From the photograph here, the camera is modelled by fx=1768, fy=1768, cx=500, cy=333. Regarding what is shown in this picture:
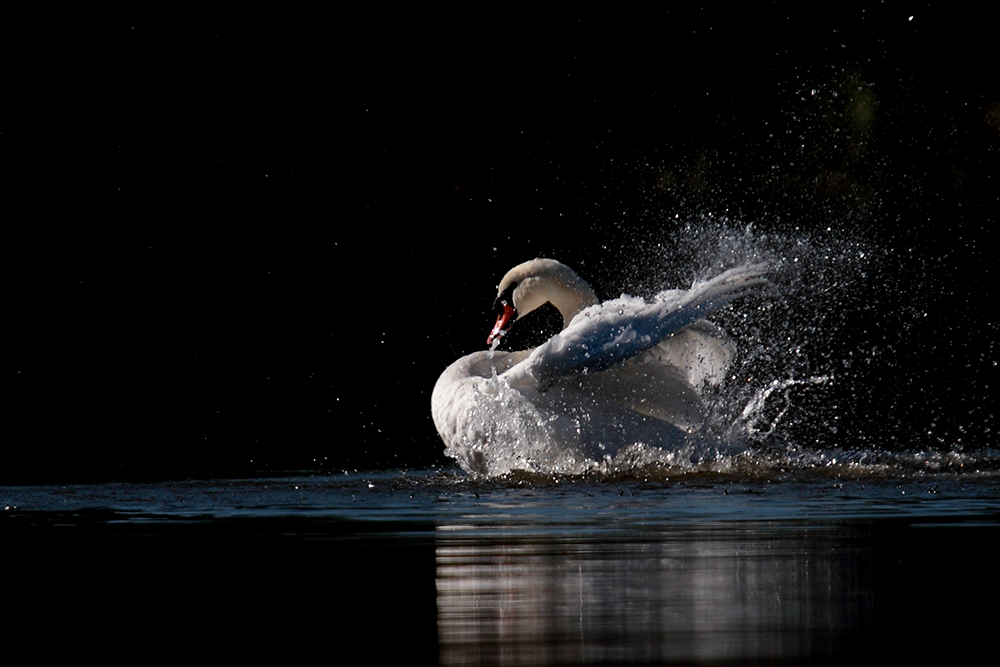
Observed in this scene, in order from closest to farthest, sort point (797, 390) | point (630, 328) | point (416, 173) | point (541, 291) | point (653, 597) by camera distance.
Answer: point (653, 597) → point (630, 328) → point (541, 291) → point (797, 390) → point (416, 173)

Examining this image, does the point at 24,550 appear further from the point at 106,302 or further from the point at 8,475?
the point at 106,302

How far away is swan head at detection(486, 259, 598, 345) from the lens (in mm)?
8062

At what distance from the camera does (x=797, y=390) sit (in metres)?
11.5

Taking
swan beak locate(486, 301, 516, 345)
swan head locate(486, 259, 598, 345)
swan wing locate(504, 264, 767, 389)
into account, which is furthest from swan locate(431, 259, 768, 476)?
swan beak locate(486, 301, 516, 345)

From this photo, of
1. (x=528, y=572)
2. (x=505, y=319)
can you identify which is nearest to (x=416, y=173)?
(x=505, y=319)

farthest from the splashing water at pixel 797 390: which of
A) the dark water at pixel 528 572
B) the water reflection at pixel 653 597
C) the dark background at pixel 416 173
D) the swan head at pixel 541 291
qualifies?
the water reflection at pixel 653 597

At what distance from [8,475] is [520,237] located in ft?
22.8

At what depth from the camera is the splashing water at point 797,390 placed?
6.76 meters

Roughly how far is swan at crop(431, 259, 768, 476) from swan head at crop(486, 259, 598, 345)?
1.87 ft

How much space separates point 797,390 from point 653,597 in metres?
8.55

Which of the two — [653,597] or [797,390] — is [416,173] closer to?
[797,390]

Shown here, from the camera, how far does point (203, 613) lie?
3061mm

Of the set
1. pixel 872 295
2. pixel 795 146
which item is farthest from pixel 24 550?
pixel 795 146

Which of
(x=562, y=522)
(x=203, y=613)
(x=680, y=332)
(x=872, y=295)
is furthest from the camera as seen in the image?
(x=872, y=295)
